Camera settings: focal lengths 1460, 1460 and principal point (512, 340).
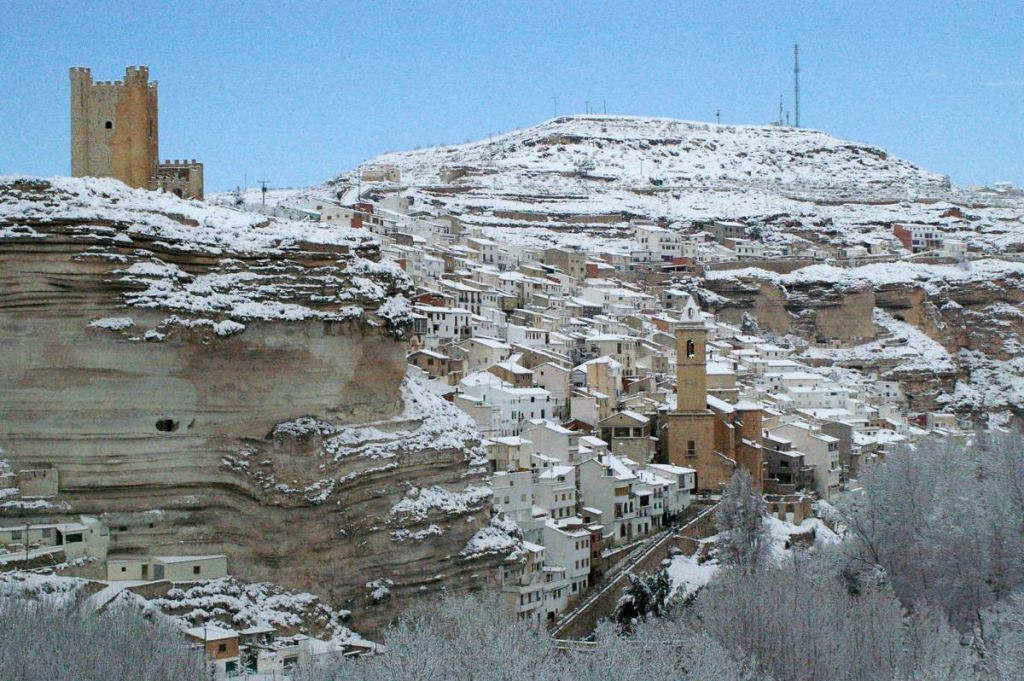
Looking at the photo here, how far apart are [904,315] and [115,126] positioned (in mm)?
51619

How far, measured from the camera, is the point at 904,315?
7756cm

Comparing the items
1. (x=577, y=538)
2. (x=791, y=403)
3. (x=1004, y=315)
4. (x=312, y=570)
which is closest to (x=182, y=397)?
(x=312, y=570)

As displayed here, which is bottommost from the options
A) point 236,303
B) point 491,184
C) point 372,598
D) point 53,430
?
point 372,598

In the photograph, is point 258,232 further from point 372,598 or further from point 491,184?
point 491,184

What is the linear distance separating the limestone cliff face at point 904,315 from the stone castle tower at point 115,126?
4468 cm

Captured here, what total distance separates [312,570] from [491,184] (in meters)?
75.4

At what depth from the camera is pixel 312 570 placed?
31047mm

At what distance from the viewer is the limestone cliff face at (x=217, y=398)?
98.9ft

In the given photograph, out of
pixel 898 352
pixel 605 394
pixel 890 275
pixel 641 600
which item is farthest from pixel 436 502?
pixel 890 275

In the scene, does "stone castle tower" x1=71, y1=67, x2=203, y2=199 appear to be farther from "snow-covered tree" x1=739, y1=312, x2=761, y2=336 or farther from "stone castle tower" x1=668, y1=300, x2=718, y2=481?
"snow-covered tree" x1=739, y1=312, x2=761, y2=336

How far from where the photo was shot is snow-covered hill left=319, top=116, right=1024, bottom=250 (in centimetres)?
9456

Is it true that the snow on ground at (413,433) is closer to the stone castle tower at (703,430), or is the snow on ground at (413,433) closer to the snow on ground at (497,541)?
the snow on ground at (497,541)

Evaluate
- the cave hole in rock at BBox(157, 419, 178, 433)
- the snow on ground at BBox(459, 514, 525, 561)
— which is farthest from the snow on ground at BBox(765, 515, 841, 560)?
the cave hole in rock at BBox(157, 419, 178, 433)

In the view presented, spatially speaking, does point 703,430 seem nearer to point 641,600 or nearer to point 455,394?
point 455,394
